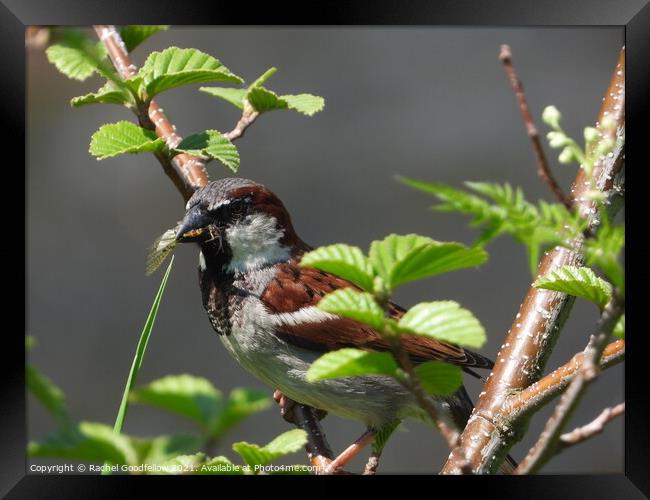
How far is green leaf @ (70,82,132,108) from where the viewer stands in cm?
132

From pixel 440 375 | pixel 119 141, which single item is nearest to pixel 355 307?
pixel 440 375

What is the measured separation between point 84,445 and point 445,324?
42 centimetres

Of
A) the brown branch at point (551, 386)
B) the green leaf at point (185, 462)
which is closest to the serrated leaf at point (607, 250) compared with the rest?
the brown branch at point (551, 386)

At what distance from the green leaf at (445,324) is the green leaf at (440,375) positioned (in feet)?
0.31

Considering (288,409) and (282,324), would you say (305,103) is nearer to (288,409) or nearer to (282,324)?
(282,324)

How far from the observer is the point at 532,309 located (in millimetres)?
1312

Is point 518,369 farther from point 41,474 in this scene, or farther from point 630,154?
point 41,474

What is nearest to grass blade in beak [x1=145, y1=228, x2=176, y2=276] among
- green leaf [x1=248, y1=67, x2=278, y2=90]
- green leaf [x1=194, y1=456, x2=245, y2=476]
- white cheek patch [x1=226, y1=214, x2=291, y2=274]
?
white cheek patch [x1=226, y1=214, x2=291, y2=274]

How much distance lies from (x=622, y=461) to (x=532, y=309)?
44 centimetres

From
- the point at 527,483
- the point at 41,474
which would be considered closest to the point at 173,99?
the point at 41,474

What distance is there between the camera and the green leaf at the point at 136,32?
1.49 meters

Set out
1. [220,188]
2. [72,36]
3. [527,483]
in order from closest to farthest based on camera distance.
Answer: [72,36], [527,483], [220,188]

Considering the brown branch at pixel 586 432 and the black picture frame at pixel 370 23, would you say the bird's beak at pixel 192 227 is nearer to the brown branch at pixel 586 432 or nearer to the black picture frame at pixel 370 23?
the black picture frame at pixel 370 23

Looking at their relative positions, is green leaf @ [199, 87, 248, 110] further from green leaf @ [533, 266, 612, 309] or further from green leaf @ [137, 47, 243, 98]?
green leaf @ [533, 266, 612, 309]
